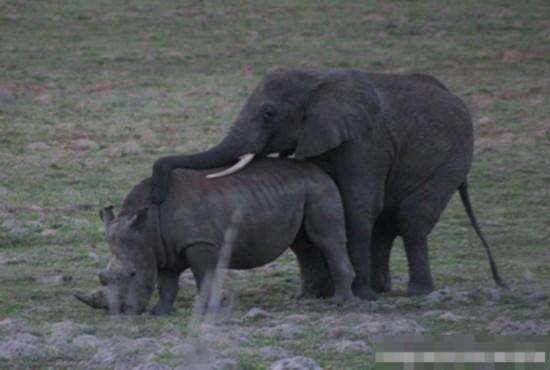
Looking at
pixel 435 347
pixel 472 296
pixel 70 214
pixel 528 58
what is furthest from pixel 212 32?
pixel 435 347

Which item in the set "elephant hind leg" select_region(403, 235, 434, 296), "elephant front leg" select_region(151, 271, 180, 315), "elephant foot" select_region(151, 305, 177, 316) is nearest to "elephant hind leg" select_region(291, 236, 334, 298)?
"elephant hind leg" select_region(403, 235, 434, 296)

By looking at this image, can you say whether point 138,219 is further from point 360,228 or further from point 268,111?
point 360,228

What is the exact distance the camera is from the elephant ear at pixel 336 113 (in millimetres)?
14211

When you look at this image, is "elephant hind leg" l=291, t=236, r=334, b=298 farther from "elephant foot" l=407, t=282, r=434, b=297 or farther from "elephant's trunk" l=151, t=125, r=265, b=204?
"elephant's trunk" l=151, t=125, r=265, b=204

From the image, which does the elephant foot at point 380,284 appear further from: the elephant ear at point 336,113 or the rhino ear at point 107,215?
the rhino ear at point 107,215

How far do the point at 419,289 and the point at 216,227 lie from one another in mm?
2420

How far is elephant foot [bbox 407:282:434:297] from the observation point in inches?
577

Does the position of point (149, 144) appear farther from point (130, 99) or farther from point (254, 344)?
point (254, 344)

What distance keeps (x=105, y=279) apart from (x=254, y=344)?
7.59 feet

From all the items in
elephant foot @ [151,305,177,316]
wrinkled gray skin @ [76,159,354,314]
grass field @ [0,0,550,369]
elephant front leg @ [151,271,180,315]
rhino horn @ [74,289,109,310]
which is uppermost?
wrinkled gray skin @ [76,159,354,314]

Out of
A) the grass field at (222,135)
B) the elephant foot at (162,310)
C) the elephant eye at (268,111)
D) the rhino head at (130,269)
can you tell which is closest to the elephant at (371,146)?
the elephant eye at (268,111)

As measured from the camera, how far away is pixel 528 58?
3391 centimetres

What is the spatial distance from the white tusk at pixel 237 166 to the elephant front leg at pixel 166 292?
90 centimetres

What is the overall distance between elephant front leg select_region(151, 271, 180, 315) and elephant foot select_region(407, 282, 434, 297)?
2.45 metres
